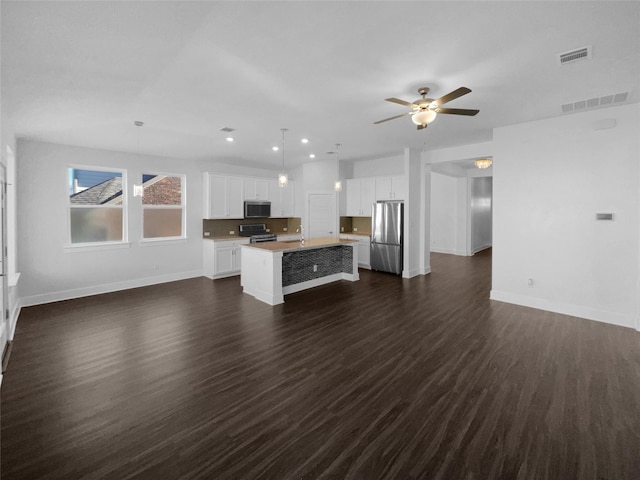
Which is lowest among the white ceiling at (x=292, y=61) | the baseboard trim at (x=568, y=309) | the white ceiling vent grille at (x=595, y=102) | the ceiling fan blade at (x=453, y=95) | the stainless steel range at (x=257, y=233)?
the baseboard trim at (x=568, y=309)

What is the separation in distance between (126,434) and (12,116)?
164 inches

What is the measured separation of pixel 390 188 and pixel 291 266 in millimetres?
3318

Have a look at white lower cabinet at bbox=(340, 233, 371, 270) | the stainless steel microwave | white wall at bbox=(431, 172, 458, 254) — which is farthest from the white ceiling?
white wall at bbox=(431, 172, 458, 254)

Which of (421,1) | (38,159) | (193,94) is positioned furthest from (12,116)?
(421,1)

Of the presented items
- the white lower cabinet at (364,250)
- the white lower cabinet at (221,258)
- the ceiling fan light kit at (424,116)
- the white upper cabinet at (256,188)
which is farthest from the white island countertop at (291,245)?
the ceiling fan light kit at (424,116)

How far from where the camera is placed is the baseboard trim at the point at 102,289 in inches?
196

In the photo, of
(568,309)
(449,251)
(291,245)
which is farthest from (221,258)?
(449,251)

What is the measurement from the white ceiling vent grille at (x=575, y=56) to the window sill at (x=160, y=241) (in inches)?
270

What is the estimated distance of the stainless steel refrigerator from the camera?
6.85 m

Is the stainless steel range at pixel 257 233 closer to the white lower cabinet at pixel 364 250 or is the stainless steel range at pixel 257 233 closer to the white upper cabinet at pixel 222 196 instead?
the white upper cabinet at pixel 222 196

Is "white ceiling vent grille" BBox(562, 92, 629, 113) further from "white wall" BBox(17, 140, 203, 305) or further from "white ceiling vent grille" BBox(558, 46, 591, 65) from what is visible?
"white wall" BBox(17, 140, 203, 305)

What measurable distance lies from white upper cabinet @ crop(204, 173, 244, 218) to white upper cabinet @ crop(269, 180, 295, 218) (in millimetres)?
921

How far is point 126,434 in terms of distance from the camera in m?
2.01

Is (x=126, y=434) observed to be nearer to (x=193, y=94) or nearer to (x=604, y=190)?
(x=193, y=94)
